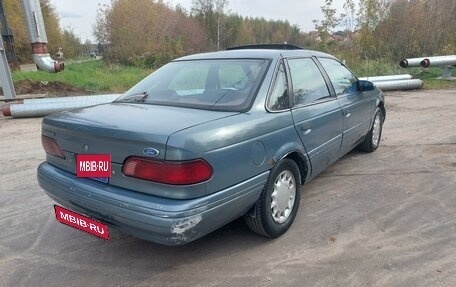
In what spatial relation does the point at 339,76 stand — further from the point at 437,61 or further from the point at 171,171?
the point at 437,61

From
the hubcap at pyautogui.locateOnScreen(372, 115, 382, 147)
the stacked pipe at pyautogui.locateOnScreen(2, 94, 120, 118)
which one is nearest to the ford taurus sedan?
the hubcap at pyautogui.locateOnScreen(372, 115, 382, 147)

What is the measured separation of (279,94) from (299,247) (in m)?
1.29

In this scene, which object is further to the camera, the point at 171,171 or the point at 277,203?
the point at 277,203

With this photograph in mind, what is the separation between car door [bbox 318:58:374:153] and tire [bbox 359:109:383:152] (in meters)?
0.45

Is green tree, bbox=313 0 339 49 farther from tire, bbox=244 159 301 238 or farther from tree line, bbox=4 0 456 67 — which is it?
tire, bbox=244 159 301 238

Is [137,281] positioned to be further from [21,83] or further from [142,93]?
[21,83]

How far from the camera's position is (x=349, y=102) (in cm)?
429

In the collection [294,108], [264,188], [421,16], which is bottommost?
[264,188]

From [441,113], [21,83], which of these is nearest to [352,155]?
[441,113]

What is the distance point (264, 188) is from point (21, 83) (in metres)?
13.9

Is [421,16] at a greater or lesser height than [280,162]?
greater

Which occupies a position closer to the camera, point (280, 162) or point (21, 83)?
point (280, 162)

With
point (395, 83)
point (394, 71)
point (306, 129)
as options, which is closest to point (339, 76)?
point (306, 129)

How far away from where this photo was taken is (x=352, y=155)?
5461 millimetres
